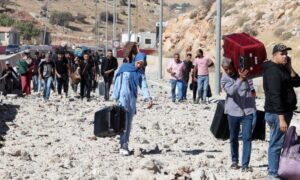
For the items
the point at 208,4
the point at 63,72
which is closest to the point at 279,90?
the point at 63,72

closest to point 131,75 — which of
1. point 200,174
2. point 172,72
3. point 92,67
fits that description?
point 200,174

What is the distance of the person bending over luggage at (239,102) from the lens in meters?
9.45

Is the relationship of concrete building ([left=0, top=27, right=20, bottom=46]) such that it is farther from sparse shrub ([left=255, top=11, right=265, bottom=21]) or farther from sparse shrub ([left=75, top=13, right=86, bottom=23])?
sparse shrub ([left=255, top=11, right=265, bottom=21])

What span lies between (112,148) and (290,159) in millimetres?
4611

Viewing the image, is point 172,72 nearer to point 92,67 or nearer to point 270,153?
point 92,67

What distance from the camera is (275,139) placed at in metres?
8.58

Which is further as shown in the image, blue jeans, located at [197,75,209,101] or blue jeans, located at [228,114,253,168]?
blue jeans, located at [197,75,209,101]

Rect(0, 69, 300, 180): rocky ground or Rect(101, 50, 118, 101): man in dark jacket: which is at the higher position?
Rect(101, 50, 118, 101): man in dark jacket

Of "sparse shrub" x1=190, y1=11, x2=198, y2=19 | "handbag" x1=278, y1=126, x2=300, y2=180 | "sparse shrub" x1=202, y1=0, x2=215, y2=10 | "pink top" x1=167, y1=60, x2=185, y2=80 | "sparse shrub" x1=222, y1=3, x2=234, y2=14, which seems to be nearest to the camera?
"handbag" x1=278, y1=126, x2=300, y2=180

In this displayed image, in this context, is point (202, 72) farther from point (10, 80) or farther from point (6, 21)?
point (6, 21)

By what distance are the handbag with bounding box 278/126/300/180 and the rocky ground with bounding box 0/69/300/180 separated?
120cm

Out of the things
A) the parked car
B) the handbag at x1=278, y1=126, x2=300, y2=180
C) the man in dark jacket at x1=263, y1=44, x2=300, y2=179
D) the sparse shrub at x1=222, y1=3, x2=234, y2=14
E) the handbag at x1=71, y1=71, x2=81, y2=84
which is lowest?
the parked car

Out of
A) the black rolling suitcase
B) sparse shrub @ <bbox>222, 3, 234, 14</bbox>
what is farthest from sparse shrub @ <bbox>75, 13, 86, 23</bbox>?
the black rolling suitcase

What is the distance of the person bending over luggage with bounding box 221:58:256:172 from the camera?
945 cm
